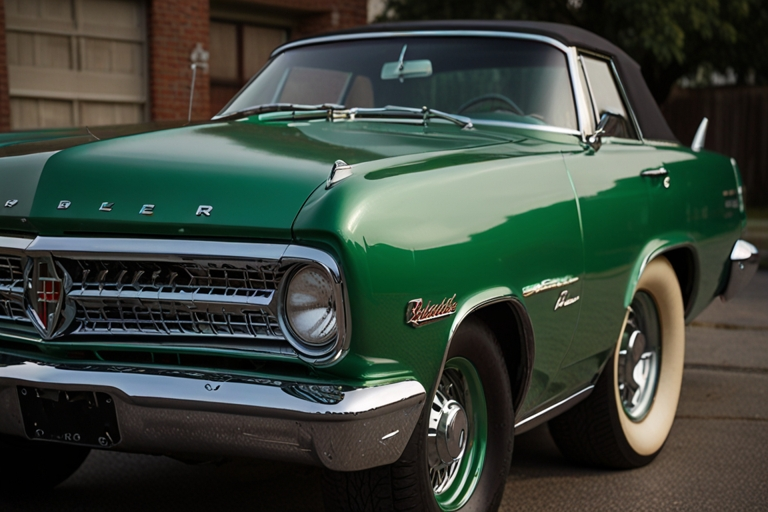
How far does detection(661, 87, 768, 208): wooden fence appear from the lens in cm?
1967

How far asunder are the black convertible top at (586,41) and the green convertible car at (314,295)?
581mm

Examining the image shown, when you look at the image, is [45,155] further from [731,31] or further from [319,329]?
[731,31]

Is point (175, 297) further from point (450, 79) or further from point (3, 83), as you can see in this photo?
point (3, 83)

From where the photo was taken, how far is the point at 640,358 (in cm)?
431

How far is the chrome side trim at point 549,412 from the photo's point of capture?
3.27 metres

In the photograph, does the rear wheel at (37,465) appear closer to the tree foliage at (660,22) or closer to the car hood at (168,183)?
the car hood at (168,183)

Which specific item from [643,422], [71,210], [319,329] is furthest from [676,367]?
[71,210]

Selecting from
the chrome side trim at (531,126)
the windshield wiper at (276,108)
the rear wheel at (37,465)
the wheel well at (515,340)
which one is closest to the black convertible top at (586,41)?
the chrome side trim at (531,126)

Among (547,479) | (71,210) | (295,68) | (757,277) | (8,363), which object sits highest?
(295,68)

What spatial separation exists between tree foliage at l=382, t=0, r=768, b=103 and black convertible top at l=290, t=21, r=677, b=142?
941 centimetres

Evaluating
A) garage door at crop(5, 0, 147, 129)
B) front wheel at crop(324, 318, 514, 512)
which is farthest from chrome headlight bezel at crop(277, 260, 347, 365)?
garage door at crop(5, 0, 147, 129)

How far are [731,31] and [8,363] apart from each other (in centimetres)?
1468

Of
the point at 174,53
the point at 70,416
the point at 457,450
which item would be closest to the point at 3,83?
the point at 174,53

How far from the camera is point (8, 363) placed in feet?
8.66
